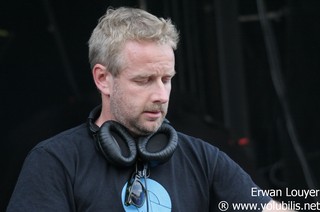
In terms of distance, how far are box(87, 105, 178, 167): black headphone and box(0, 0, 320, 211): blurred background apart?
105 centimetres

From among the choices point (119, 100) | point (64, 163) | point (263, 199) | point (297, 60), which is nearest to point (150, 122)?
point (119, 100)

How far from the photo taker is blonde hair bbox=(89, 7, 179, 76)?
2350mm

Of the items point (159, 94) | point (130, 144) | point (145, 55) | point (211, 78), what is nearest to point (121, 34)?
point (145, 55)

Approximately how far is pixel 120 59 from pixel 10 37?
1143mm

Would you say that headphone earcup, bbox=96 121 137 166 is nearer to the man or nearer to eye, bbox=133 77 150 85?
the man

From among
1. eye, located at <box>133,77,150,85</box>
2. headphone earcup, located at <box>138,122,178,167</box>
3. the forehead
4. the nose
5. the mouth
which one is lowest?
headphone earcup, located at <box>138,122,178,167</box>

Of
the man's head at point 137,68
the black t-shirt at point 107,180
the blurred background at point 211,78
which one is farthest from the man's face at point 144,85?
the blurred background at point 211,78

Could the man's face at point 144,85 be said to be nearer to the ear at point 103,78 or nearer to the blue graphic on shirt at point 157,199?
the ear at point 103,78

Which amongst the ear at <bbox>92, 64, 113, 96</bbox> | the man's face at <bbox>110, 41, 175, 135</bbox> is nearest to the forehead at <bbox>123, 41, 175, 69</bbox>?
the man's face at <bbox>110, 41, 175, 135</bbox>

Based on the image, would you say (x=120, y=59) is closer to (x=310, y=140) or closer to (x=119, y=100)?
(x=119, y=100)

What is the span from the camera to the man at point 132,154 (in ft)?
7.25

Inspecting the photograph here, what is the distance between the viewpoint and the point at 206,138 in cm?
386

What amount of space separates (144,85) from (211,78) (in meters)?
1.74

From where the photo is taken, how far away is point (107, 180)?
2264 mm
